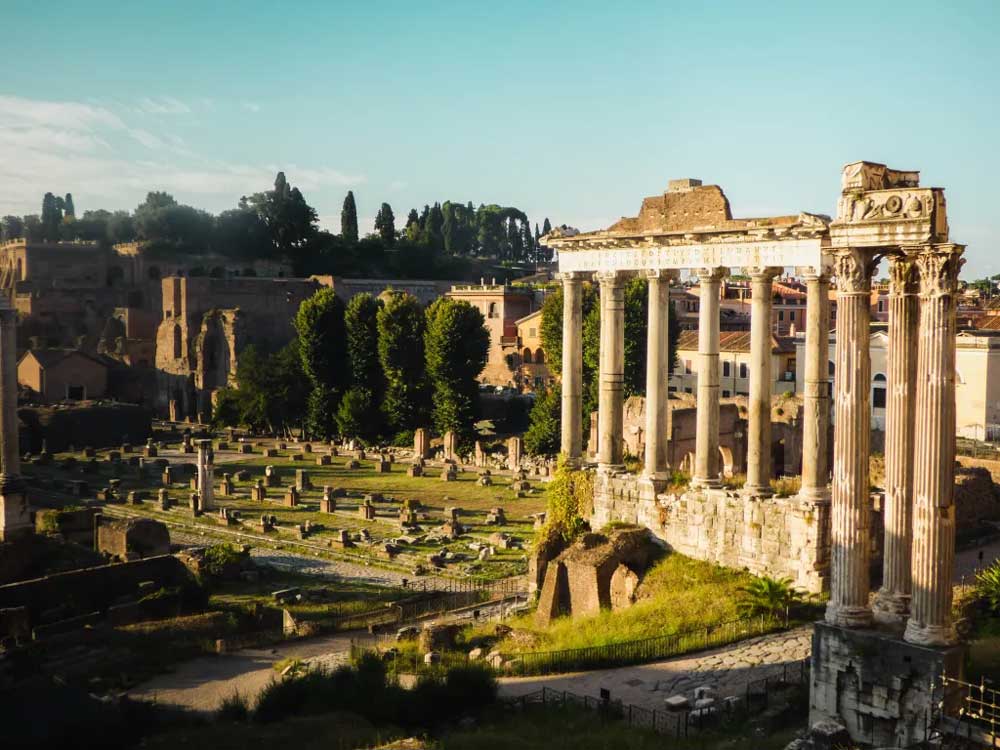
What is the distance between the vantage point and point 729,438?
34.7m

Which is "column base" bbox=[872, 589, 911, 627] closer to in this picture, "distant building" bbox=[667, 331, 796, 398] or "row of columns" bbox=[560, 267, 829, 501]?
"row of columns" bbox=[560, 267, 829, 501]

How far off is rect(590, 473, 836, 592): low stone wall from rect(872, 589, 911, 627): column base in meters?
5.39

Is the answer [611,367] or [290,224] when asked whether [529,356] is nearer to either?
[290,224]

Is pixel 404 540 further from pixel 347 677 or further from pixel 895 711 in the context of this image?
pixel 895 711

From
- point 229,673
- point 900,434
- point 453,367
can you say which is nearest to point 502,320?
point 453,367

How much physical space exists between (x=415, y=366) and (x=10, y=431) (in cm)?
2335

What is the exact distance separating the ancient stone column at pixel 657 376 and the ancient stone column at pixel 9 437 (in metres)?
16.2

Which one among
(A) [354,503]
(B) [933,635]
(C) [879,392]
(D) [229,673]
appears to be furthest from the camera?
(C) [879,392]

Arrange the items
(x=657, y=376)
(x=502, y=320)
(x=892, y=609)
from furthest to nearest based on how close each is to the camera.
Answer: (x=502, y=320)
(x=657, y=376)
(x=892, y=609)

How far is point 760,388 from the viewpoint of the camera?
1861cm

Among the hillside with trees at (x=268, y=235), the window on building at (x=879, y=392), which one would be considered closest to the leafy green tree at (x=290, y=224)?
the hillside with trees at (x=268, y=235)

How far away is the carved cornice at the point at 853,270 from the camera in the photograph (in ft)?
39.3

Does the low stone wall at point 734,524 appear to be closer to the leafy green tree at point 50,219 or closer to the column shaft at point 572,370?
the column shaft at point 572,370

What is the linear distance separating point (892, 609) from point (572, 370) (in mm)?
11153
